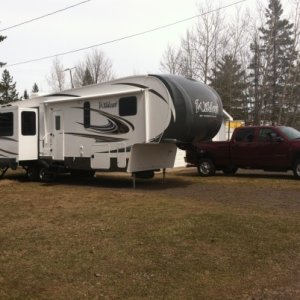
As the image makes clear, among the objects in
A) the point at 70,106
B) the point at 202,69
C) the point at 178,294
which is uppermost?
the point at 202,69

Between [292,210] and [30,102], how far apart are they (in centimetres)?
1087

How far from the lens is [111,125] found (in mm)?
14445

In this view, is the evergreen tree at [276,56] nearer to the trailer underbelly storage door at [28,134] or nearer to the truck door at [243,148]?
the truck door at [243,148]

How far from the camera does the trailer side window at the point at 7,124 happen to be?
17.1 m

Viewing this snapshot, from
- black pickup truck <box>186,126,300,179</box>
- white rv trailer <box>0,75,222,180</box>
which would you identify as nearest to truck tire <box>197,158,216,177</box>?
black pickup truck <box>186,126,300,179</box>

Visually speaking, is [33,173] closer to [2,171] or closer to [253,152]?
[2,171]

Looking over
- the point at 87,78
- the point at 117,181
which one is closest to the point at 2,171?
the point at 117,181

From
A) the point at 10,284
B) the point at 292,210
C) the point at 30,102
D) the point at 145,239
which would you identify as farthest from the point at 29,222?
the point at 30,102

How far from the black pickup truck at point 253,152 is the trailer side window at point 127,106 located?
6.85 ft

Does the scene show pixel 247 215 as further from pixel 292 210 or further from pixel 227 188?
pixel 227 188

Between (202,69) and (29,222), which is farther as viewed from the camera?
(202,69)

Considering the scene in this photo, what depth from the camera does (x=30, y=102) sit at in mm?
17453

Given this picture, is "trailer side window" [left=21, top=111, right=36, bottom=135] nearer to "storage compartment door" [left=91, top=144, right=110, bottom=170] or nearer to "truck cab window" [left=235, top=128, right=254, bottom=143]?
"storage compartment door" [left=91, top=144, right=110, bottom=170]

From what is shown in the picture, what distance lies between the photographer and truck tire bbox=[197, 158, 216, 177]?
1788 centimetres
